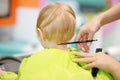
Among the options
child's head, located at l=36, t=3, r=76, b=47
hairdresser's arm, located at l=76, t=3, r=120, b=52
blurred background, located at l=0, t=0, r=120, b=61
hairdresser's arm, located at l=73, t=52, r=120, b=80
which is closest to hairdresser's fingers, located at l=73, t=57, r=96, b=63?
hairdresser's arm, located at l=73, t=52, r=120, b=80

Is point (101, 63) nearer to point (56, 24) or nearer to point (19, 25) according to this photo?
point (56, 24)

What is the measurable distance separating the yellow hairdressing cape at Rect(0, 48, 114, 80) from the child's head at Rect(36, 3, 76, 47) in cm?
6

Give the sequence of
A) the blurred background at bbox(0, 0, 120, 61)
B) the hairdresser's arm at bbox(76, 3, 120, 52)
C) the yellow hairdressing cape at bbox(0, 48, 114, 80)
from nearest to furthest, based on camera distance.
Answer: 1. the yellow hairdressing cape at bbox(0, 48, 114, 80)
2. the hairdresser's arm at bbox(76, 3, 120, 52)
3. the blurred background at bbox(0, 0, 120, 61)

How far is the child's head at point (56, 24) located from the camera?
44.8 inches

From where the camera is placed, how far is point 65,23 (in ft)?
3.75

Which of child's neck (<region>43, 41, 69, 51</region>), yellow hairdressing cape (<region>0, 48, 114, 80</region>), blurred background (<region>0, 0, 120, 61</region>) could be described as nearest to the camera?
yellow hairdressing cape (<region>0, 48, 114, 80</region>)

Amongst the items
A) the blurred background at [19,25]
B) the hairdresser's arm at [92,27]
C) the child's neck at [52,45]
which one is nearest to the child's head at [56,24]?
the child's neck at [52,45]

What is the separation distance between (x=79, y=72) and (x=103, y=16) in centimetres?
54

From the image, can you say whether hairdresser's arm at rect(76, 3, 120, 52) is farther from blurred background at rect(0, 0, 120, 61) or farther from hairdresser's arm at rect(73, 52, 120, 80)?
blurred background at rect(0, 0, 120, 61)

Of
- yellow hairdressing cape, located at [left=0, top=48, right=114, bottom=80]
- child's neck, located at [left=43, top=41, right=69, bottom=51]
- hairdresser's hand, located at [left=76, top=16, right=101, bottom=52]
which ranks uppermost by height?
hairdresser's hand, located at [left=76, top=16, right=101, bottom=52]

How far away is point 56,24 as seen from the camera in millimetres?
1134

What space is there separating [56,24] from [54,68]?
0.17m

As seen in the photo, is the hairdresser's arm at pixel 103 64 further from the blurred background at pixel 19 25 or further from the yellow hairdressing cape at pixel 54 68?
the blurred background at pixel 19 25

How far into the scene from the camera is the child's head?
1.14 m
